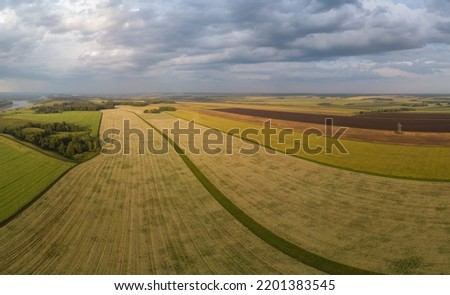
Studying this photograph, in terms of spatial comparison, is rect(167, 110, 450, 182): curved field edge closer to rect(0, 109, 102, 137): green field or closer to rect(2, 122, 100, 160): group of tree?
rect(2, 122, 100, 160): group of tree

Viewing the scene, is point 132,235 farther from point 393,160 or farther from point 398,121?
point 398,121

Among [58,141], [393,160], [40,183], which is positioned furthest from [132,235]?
[58,141]

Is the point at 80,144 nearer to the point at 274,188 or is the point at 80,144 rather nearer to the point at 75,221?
the point at 75,221

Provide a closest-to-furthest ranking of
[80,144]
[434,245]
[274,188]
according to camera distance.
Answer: [434,245]
[274,188]
[80,144]

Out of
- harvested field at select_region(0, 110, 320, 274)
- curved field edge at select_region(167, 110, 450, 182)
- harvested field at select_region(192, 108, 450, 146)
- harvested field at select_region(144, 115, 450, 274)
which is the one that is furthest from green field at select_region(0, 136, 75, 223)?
harvested field at select_region(192, 108, 450, 146)

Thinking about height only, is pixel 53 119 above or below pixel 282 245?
above
